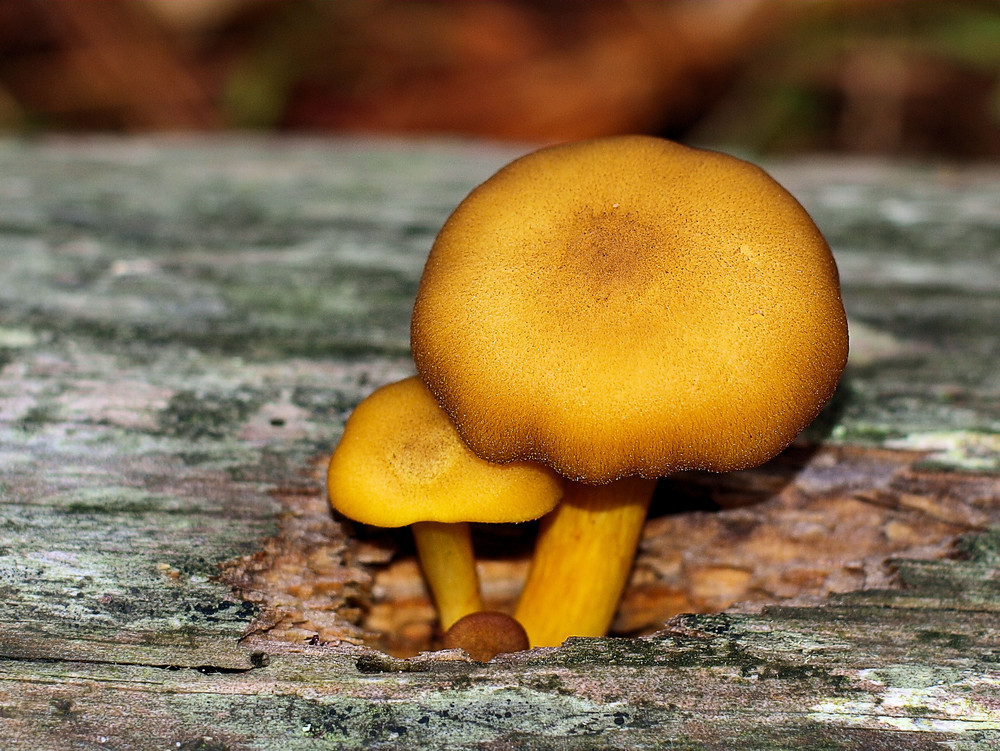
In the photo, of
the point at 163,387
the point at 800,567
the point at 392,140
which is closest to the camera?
the point at 800,567

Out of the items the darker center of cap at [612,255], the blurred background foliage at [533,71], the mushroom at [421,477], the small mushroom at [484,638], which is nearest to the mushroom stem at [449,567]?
the mushroom at [421,477]

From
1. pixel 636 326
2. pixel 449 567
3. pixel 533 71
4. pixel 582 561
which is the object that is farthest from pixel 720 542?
pixel 533 71

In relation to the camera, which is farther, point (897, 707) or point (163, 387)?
point (163, 387)

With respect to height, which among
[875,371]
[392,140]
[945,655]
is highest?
[392,140]

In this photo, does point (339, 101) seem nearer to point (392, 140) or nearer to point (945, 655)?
point (392, 140)

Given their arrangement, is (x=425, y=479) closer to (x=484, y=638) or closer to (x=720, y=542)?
(x=484, y=638)

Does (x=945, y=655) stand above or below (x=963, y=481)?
below

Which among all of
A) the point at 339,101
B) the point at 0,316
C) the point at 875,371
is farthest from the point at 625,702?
the point at 339,101

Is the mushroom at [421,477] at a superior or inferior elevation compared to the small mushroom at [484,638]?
superior

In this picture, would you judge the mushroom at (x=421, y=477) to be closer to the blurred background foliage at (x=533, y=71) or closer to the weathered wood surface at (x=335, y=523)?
the weathered wood surface at (x=335, y=523)
